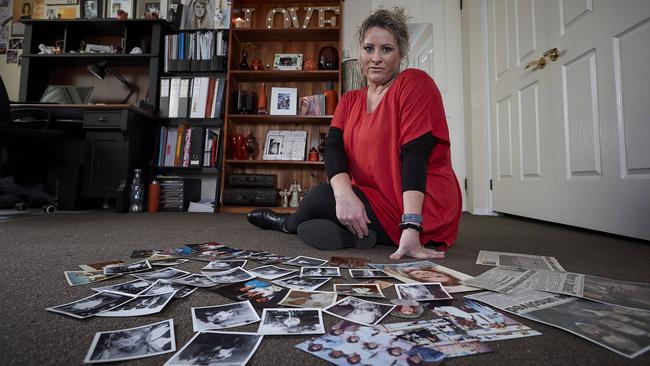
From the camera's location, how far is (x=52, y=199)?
2.22 metres

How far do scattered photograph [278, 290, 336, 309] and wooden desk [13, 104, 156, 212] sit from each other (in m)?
2.13

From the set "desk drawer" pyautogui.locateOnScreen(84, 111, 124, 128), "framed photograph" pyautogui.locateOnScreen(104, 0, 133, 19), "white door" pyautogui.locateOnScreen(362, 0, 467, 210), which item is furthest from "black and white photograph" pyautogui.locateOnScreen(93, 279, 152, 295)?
"framed photograph" pyautogui.locateOnScreen(104, 0, 133, 19)

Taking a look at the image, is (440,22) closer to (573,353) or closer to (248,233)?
(248,233)

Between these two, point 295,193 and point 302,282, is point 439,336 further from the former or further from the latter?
point 295,193

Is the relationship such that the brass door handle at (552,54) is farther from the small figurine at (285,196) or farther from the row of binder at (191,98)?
the row of binder at (191,98)

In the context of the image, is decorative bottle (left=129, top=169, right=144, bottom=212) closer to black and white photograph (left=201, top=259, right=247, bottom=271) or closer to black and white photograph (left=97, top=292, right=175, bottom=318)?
black and white photograph (left=201, top=259, right=247, bottom=271)

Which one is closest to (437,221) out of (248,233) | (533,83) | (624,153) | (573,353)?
(573,353)

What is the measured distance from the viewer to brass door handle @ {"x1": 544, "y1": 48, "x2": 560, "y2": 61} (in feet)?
5.38

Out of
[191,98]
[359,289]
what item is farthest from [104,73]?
[359,289]

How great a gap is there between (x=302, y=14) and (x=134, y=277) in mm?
2667

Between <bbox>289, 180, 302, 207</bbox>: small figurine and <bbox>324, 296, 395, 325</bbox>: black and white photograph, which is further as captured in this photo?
<bbox>289, 180, 302, 207</bbox>: small figurine

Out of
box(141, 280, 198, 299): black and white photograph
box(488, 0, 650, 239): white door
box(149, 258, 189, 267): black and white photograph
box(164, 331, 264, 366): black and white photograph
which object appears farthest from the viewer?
box(488, 0, 650, 239): white door

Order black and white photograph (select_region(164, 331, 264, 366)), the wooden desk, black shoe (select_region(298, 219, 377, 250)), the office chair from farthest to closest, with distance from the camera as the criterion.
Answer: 1. the wooden desk
2. the office chair
3. black shoe (select_region(298, 219, 377, 250))
4. black and white photograph (select_region(164, 331, 264, 366))

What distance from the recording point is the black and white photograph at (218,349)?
350 mm
